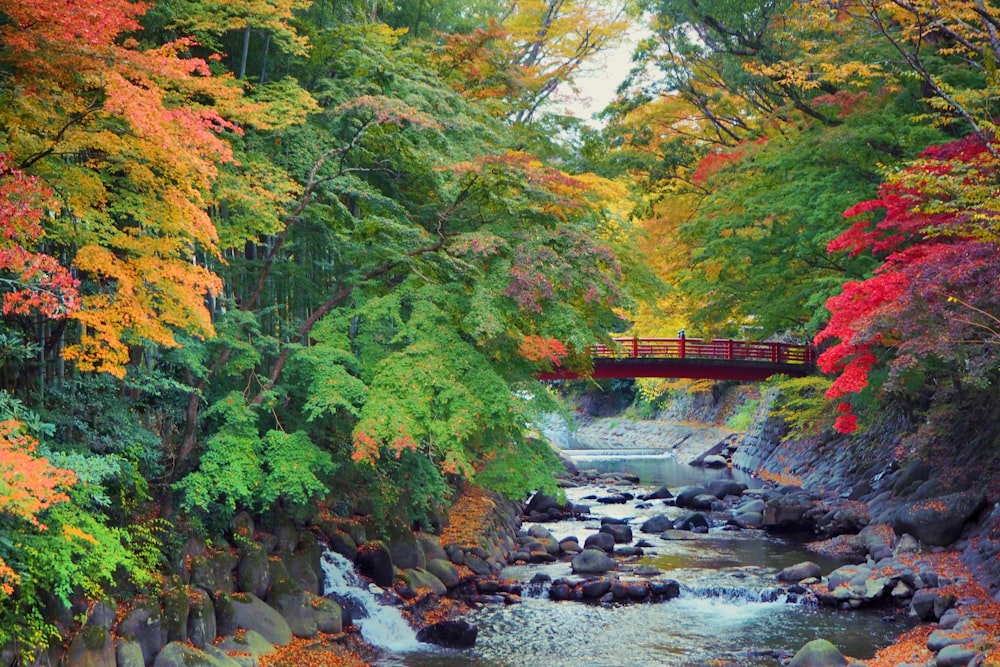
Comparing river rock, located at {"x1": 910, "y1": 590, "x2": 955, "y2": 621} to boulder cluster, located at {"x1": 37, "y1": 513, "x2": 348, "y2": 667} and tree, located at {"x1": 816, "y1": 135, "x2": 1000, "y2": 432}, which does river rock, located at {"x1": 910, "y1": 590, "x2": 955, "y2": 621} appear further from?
boulder cluster, located at {"x1": 37, "y1": 513, "x2": 348, "y2": 667}

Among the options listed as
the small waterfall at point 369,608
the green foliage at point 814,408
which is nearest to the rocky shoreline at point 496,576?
the small waterfall at point 369,608

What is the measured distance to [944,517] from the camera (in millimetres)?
15578

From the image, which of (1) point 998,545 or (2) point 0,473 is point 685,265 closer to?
(1) point 998,545

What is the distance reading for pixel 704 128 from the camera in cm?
2616

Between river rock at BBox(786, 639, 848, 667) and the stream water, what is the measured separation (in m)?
0.57

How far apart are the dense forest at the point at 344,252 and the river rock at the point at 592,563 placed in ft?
9.90

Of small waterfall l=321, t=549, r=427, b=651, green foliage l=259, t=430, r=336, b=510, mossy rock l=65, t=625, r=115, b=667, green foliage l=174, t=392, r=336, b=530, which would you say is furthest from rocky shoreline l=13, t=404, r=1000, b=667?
green foliage l=259, t=430, r=336, b=510

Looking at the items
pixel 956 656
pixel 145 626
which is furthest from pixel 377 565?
pixel 956 656

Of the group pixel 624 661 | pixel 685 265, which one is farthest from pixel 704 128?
pixel 624 661

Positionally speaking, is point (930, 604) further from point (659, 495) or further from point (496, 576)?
point (659, 495)

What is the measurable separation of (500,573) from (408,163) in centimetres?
785

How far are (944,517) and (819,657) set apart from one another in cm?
592

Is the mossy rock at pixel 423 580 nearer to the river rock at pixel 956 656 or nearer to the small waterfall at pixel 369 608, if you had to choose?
the small waterfall at pixel 369 608

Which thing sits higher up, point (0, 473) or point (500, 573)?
point (0, 473)
